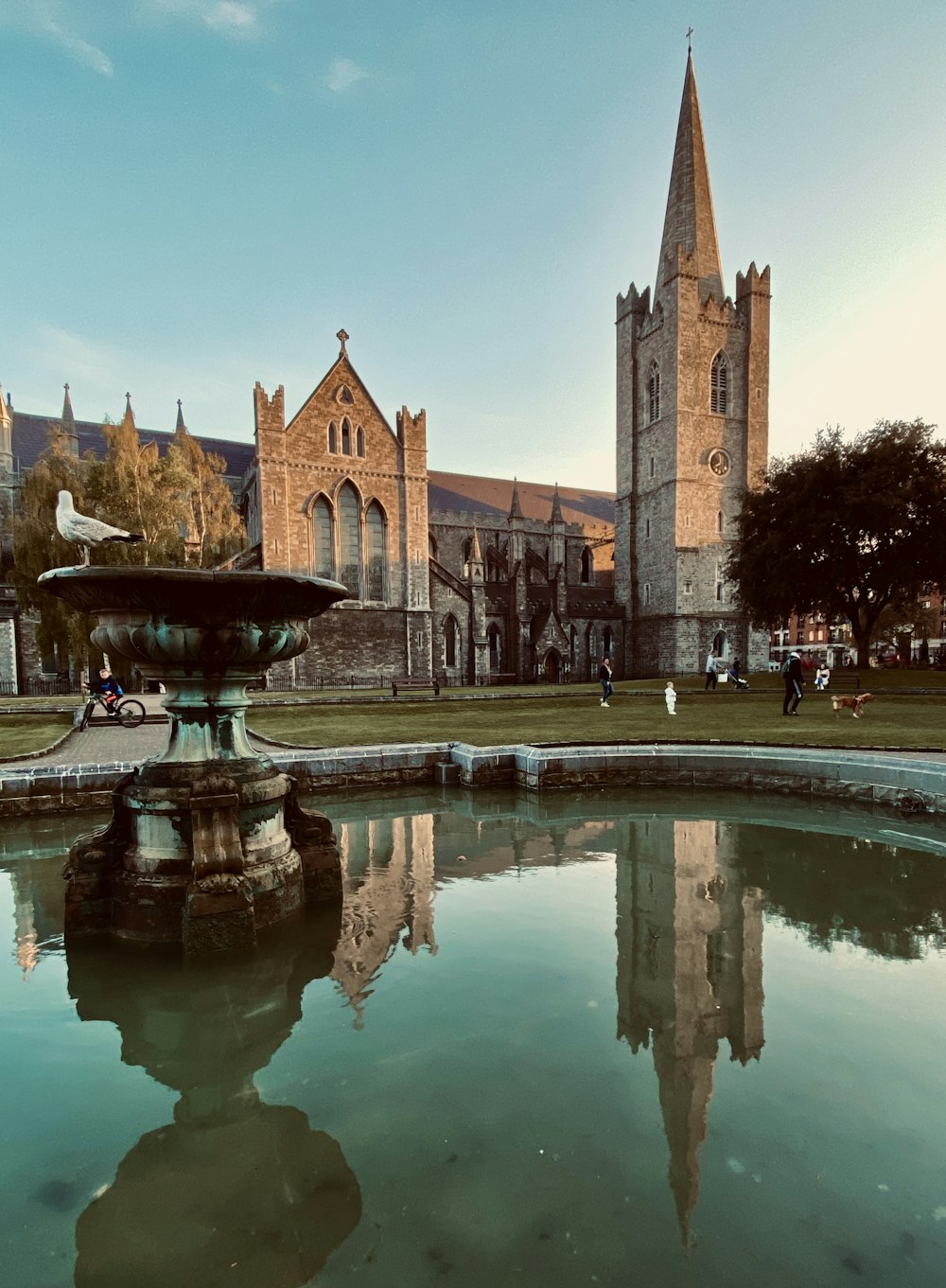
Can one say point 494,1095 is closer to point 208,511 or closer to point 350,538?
point 208,511

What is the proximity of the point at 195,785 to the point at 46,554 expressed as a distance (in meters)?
24.2

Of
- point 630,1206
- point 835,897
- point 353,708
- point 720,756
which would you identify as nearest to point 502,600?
point 353,708

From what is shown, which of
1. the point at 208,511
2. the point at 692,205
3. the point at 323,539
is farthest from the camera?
the point at 692,205

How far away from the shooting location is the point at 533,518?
161ft

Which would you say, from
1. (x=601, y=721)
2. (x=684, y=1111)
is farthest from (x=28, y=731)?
(x=684, y=1111)

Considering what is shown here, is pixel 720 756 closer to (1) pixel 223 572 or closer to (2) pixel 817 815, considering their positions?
(2) pixel 817 815

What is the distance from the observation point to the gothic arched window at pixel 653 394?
1651 inches

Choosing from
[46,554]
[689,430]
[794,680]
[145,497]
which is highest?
[689,430]

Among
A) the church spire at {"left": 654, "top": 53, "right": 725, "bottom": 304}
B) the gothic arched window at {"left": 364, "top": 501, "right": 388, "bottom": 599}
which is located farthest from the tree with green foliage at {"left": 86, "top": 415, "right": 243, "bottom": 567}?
the church spire at {"left": 654, "top": 53, "right": 725, "bottom": 304}

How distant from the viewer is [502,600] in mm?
42156

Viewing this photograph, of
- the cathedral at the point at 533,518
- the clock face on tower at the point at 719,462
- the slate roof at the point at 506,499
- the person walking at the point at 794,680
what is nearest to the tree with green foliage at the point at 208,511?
the cathedral at the point at 533,518

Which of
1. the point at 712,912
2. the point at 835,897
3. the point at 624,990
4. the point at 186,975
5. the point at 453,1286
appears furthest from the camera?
the point at 835,897

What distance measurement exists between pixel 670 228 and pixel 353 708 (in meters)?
40.6

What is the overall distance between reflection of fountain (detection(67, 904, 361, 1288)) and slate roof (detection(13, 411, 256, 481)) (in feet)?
118
